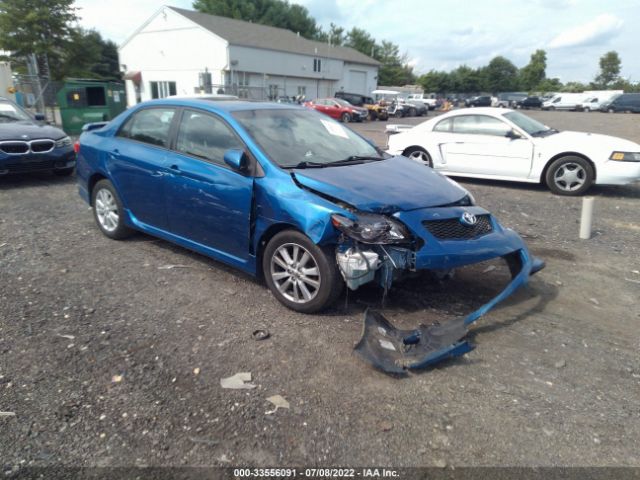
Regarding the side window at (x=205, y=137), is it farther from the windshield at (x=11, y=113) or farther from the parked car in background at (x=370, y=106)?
the parked car in background at (x=370, y=106)

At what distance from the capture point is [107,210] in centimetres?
559

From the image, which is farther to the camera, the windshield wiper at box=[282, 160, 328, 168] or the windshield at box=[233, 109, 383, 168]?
the windshield at box=[233, 109, 383, 168]

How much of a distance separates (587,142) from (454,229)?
19.7 feet

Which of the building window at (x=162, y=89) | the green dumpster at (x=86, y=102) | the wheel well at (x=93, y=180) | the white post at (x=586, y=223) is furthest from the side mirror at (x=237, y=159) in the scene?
the building window at (x=162, y=89)

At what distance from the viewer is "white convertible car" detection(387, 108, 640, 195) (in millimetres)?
8109

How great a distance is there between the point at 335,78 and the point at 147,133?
50822 mm

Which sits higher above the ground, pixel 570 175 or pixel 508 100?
pixel 508 100

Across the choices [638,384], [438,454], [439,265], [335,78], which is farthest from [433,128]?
[335,78]

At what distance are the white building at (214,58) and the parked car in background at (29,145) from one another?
29.0 meters

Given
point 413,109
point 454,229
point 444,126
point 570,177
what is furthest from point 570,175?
point 413,109

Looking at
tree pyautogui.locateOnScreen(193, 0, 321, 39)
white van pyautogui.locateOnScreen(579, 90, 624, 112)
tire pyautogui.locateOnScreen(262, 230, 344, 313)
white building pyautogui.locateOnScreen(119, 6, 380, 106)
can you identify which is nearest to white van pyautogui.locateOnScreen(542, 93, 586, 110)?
white van pyautogui.locateOnScreen(579, 90, 624, 112)

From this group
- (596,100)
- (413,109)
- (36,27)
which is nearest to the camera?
(36,27)

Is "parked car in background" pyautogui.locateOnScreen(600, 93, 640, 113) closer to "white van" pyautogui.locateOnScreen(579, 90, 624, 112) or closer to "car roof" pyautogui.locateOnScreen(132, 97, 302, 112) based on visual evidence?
"white van" pyautogui.locateOnScreen(579, 90, 624, 112)

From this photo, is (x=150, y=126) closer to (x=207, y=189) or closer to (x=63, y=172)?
(x=207, y=189)
